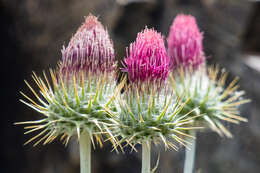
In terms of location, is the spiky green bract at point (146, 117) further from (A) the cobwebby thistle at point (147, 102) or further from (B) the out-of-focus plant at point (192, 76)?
(B) the out-of-focus plant at point (192, 76)

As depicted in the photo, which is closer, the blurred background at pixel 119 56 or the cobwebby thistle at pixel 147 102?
the cobwebby thistle at pixel 147 102

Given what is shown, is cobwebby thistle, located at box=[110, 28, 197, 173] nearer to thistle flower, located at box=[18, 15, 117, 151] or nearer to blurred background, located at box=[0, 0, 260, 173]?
thistle flower, located at box=[18, 15, 117, 151]

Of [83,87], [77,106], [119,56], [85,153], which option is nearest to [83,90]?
[83,87]

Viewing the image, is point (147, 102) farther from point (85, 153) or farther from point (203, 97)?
point (203, 97)

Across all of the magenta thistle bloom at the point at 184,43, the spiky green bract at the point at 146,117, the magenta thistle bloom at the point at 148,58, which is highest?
the magenta thistle bloom at the point at 184,43

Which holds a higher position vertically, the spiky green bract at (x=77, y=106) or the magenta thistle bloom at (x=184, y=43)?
the magenta thistle bloom at (x=184, y=43)

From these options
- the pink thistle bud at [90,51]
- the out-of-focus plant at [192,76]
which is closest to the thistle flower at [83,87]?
the pink thistle bud at [90,51]

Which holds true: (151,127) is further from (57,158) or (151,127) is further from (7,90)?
(57,158)
